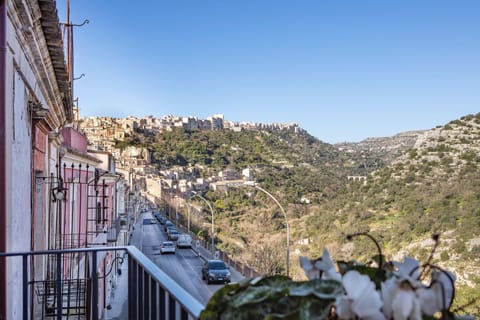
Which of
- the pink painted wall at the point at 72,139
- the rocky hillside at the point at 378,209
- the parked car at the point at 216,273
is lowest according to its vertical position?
the parked car at the point at 216,273

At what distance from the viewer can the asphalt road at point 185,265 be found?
74.9 feet

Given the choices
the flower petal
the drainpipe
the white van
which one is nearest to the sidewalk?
the white van

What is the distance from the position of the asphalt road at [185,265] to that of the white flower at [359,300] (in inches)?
642

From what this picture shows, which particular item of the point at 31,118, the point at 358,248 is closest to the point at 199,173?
the point at 358,248

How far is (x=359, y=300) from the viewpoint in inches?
37.1

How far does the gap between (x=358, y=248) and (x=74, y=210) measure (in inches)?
676

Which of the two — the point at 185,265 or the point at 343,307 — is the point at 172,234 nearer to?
the point at 185,265

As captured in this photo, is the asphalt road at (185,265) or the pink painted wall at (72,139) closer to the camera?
the pink painted wall at (72,139)

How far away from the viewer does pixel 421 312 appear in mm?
951

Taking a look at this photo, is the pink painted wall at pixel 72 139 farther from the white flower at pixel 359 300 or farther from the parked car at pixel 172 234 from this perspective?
the parked car at pixel 172 234

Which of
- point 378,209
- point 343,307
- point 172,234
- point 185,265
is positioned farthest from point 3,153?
point 172,234

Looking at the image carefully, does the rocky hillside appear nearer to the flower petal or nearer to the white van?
the flower petal

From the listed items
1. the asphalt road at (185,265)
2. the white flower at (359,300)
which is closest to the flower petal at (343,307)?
the white flower at (359,300)

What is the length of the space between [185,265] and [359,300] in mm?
31294
